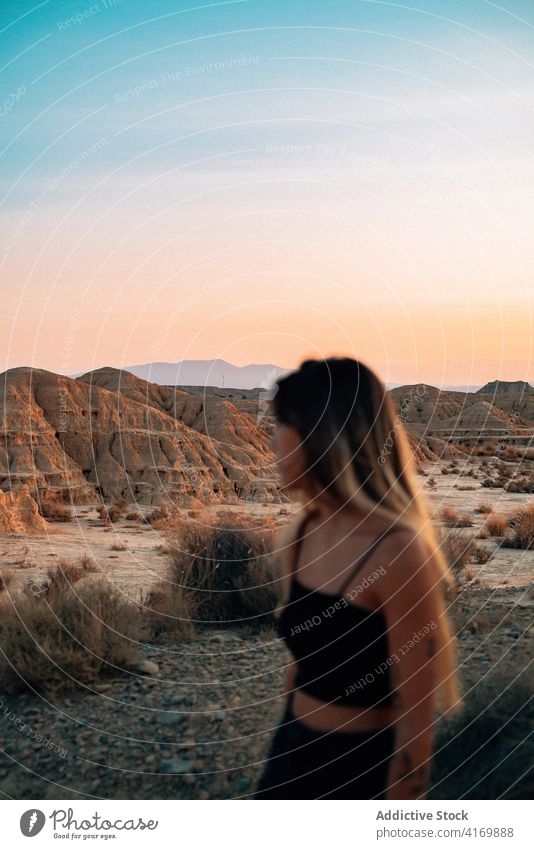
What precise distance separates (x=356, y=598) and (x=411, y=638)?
20 cm

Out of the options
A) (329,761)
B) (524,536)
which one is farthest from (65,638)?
(524,536)

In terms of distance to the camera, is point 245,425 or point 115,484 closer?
point 115,484

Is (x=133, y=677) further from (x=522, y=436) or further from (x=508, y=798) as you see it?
(x=522, y=436)

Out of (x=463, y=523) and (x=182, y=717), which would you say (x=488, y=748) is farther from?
(x=463, y=523)

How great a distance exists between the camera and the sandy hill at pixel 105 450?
24516 mm

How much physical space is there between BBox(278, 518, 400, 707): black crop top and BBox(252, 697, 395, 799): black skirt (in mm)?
147

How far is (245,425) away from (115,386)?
6.14 metres

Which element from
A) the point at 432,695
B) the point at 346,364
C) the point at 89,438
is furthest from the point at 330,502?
the point at 89,438

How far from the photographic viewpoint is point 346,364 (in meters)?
2.57

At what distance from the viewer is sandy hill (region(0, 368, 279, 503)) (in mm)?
24516

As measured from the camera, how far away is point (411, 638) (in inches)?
87.4

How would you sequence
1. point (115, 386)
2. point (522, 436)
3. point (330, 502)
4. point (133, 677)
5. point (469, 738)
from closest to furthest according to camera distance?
point (330, 502)
point (469, 738)
point (133, 677)
point (115, 386)
point (522, 436)

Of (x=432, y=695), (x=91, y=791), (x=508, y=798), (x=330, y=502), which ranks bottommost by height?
(x=91, y=791)

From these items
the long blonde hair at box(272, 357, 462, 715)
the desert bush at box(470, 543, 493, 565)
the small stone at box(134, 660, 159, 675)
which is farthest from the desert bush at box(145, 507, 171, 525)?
the long blonde hair at box(272, 357, 462, 715)
